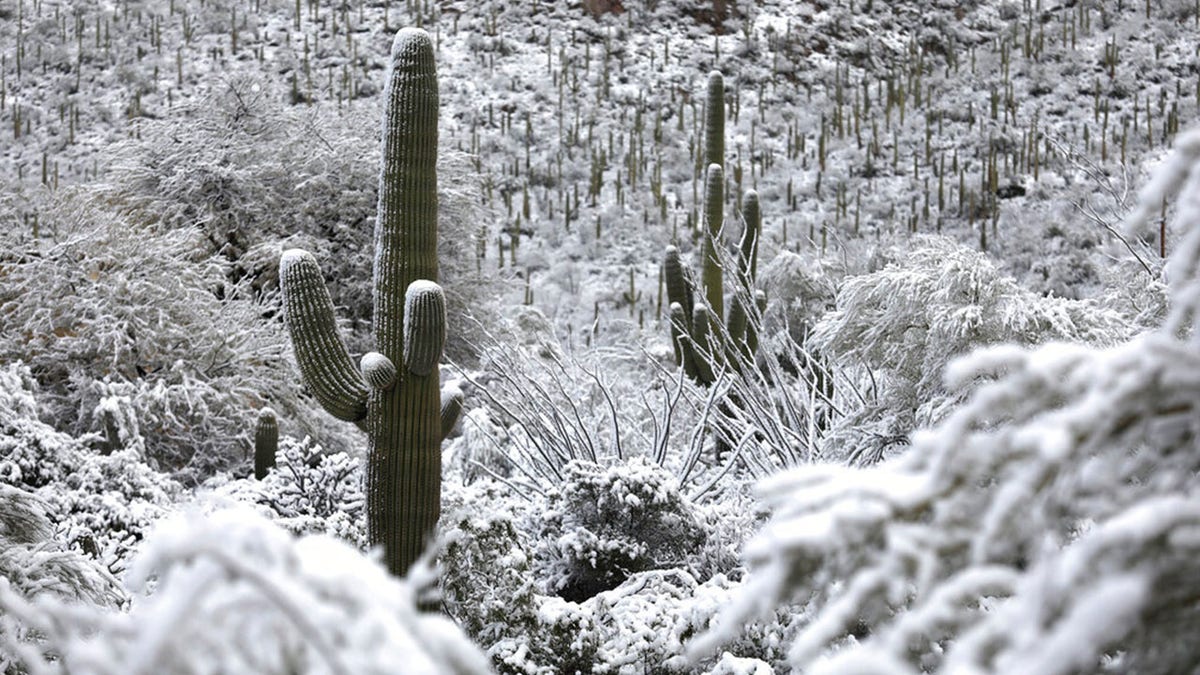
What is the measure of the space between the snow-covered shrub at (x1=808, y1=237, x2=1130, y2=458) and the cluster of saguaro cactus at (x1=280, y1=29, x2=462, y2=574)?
226 cm

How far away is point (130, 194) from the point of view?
1268cm

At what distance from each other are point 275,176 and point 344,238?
1096 mm

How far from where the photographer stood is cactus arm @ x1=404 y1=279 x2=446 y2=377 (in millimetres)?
4863

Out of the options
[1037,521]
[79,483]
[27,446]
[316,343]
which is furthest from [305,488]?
[1037,521]

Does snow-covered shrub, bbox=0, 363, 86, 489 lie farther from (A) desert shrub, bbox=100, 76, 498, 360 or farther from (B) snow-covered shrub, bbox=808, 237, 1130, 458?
(A) desert shrub, bbox=100, 76, 498, 360

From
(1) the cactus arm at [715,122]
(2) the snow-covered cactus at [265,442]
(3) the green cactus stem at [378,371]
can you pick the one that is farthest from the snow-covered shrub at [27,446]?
(1) the cactus arm at [715,122]

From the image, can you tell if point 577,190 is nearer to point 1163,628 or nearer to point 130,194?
point 130,194

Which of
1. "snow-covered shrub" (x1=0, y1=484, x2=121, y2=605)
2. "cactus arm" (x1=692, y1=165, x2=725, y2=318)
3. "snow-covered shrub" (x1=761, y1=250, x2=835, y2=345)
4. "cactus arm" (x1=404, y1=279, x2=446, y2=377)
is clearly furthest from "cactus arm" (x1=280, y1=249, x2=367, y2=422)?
"snow-covered shrub" (x1=761, y1=250, x2=835, y2=345)

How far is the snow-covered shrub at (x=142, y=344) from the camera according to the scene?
8844 mm

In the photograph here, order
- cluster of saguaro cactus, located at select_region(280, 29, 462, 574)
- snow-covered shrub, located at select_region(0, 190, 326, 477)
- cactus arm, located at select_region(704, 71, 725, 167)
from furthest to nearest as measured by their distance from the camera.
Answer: cactus arm, located at select_region(704, 71, 725, 167)
snow-covered shrub, located at select_region(0, 190, 326, 477)
cluster of saguaro cactus, located at select_region(280, 29, 462, 574)

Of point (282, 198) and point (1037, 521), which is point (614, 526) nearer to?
point (1037, 521)

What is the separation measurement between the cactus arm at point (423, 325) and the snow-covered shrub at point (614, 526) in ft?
4.35

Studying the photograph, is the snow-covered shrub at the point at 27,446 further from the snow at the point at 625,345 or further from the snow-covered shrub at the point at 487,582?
the snow-covered shrub at the point at 487,582

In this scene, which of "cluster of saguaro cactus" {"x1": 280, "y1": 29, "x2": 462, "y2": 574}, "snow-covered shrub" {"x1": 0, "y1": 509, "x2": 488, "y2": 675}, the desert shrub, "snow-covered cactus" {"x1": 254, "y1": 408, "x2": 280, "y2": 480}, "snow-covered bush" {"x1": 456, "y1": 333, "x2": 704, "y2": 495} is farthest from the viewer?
the desert shrub
